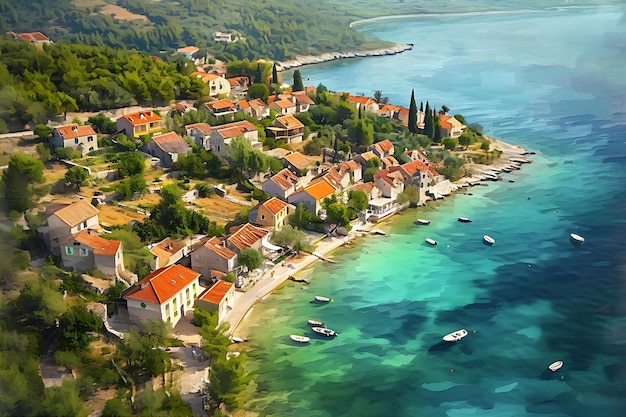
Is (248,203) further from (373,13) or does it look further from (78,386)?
(373,13)

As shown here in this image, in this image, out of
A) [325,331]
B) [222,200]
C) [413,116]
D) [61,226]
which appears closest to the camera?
[325,331]

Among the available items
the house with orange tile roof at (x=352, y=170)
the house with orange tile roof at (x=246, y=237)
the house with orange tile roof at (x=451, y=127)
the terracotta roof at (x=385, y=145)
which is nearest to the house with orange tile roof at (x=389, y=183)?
the house with orange tile roof at (x=352, y=170)

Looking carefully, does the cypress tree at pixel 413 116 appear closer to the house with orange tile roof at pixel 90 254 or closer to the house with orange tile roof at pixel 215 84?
the house with orange tile roof at pixel 215 84

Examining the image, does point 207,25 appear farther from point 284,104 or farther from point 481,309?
point 481,309

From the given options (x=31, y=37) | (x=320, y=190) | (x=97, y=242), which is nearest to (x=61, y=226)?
(x=97, y=242)

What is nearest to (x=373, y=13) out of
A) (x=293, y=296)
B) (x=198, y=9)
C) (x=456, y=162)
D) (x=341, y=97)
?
(x=198, y=9)
